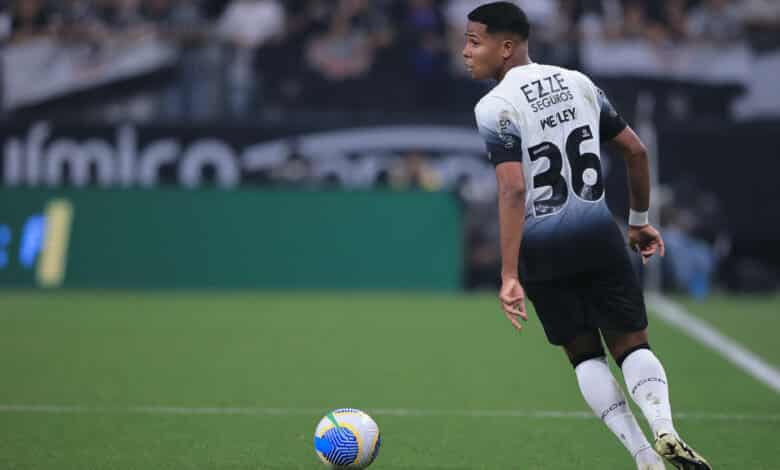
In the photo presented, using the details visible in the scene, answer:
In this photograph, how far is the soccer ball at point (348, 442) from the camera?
5441 millimetres

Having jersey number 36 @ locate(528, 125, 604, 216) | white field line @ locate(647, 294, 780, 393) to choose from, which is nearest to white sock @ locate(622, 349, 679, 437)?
jersey number 36 @ locate(528, 125, 604, 216)

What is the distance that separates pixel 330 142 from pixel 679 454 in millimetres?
12256

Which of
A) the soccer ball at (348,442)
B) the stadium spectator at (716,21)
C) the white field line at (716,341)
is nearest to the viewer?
the soccer ball at (348,442)

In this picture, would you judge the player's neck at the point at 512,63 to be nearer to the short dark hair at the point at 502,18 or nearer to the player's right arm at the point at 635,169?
the short dark hair at the point at 502,18

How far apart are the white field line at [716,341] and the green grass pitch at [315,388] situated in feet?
0.45

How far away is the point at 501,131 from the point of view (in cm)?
497

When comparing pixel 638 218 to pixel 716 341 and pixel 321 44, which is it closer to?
pixel 716 341

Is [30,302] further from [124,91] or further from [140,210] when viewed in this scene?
[124,91]

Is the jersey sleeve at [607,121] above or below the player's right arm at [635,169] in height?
above

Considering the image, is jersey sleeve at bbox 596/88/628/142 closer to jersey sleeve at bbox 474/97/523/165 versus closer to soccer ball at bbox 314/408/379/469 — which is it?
jersey sleeve at bbox 474/97/523/165

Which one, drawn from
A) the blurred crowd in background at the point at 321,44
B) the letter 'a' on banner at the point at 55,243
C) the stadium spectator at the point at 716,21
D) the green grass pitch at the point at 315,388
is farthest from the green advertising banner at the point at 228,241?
the stadium spectator at the point at 716,21

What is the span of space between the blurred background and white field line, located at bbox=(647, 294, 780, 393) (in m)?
1.94

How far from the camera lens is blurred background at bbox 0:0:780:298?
52.7 ft

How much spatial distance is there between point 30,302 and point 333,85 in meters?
4.81
